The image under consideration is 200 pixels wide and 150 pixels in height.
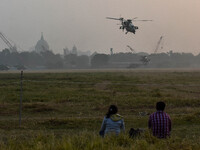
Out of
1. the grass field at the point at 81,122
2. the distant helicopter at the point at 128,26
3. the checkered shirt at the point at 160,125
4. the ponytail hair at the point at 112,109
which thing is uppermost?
the distant helicopter at the point at 128,26

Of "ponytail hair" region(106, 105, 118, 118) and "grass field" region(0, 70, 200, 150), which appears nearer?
"grass field" region(0, 70, 200, 150)

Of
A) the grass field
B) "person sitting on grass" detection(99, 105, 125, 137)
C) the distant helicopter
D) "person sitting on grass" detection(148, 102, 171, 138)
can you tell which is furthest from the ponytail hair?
the distant helicopter

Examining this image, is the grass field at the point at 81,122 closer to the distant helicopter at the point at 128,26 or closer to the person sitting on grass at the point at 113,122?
the person sitting on grass at the point at 113,122

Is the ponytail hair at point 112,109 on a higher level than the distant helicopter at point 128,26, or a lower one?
lower

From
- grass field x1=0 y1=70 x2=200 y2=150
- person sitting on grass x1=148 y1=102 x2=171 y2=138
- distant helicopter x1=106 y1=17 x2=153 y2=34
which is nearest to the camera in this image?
grass field x1=0 y1=70 x2=200 y2=150

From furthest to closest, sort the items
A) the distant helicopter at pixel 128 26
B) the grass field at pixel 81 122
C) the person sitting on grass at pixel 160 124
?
the distant helicopter at pixel 128 26 → the person sitting on grass at pixel 160 124 → the grass field at pixel 81 122

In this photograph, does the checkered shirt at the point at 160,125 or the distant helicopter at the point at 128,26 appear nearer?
the checkered shirt at the point at 160,125

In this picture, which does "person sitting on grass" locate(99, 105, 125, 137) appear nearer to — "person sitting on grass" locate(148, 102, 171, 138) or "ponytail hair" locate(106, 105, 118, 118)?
"ponytail hair" locate(106, 105, 118, 118)

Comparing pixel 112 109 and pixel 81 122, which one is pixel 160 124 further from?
pixel 81 122

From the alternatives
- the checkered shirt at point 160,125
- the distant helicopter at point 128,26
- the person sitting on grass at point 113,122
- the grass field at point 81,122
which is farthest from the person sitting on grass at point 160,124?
the distant helicopter at point 128,26

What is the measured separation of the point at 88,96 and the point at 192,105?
26.2 feet

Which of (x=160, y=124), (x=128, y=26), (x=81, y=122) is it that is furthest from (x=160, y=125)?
(x=128, y=26)

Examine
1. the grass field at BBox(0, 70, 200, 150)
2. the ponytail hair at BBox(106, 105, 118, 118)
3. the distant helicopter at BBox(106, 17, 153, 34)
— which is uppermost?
the distant helicopter at BBox(106, 17, 153, 34)

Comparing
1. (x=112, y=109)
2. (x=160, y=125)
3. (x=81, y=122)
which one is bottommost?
(x=81, y=122)
